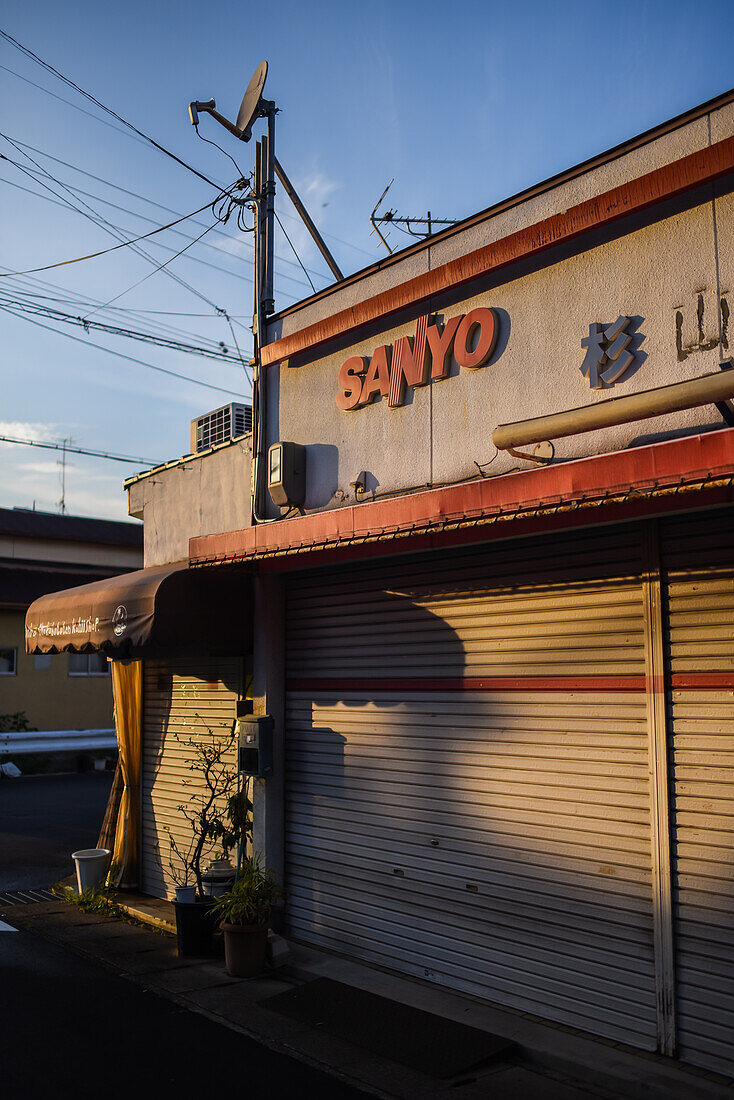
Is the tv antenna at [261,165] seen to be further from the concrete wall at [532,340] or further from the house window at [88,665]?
the house window at [88,665]

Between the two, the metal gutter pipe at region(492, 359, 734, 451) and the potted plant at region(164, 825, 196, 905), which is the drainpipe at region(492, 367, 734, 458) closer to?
the metal gutter pipe at region(492, 359, 734, 451)

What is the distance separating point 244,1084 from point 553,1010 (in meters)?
2.20

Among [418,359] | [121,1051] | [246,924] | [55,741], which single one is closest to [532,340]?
[418,359]

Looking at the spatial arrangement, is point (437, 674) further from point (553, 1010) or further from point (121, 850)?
point (121, 850)

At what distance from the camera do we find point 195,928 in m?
8.28

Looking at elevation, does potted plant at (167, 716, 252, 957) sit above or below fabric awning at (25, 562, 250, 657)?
below

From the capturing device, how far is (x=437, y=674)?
7.78 m

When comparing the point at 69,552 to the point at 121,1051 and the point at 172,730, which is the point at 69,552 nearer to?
the point at 172,730

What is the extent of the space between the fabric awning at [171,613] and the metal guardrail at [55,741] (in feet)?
36.2

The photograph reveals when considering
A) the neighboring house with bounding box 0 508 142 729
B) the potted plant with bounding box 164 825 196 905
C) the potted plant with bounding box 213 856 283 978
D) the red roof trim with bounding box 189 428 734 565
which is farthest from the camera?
the neighboring house with bounding box 0 508 142 729

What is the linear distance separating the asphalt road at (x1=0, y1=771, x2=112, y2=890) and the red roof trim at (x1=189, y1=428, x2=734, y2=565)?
599 centimetres

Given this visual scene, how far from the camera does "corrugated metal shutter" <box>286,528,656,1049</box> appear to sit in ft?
20.6

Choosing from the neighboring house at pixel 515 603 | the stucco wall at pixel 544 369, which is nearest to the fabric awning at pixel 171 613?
the neighboring house at pixel 515 603

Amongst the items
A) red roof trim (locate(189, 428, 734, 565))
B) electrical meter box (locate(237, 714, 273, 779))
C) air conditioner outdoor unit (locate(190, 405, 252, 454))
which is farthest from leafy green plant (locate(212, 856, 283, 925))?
air conditioner outdoor unit (locate(190, 405, 252, 454))
